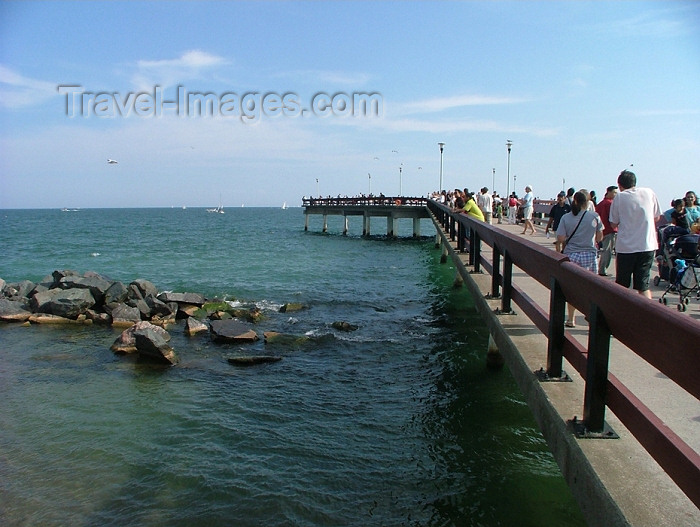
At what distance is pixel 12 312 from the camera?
50.0ft

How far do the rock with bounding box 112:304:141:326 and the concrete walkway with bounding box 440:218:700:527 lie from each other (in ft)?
38.1

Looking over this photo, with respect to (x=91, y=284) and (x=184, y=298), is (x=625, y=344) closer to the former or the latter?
(x=184, y=298)

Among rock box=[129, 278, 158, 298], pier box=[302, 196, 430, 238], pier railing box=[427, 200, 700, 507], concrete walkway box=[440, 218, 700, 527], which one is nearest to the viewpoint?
pier railing box=[427, 200, 700, 507]

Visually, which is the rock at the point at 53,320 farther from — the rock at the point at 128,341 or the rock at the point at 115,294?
the rock at the point at 128,341

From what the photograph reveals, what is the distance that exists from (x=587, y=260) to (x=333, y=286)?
49.1 feet

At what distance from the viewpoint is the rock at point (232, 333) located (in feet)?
41.2

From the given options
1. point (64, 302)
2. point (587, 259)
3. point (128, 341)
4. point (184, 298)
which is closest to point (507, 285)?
point (587, 259)

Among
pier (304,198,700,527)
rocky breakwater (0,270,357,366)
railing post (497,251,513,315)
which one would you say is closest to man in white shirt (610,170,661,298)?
railing post (497,251,513,315)

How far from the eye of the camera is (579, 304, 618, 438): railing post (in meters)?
2.91

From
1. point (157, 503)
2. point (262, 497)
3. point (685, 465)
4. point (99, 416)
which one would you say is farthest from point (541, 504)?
point (99, 416)

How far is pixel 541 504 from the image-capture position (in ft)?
16.8

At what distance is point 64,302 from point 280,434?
10.5m

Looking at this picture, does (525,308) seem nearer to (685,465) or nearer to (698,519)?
(698,519)

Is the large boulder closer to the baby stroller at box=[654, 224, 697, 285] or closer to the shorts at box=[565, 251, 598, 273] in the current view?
the shorts at box=[565, 251, 598, 273]
